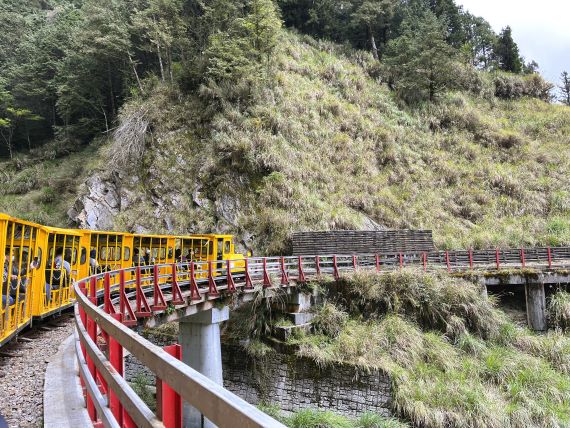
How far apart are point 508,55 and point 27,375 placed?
57.7m

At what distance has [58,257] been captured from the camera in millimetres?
14117

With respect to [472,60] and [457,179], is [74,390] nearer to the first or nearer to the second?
[457,179]

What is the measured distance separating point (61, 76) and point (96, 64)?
418 centimetres

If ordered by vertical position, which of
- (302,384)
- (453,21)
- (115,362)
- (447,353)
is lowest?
(302,384)

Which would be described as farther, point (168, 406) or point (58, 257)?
point (58, 257)

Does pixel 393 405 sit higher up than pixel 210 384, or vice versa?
pixel 210 384

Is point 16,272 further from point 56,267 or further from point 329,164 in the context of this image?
point 329,164

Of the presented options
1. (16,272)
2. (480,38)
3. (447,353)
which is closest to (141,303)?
(16,272)

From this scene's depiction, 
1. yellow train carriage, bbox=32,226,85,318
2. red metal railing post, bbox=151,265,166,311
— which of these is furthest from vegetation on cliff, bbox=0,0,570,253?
red metal railing post, bbox=151,265,166,311

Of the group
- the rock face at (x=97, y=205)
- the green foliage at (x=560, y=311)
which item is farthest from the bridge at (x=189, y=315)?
the rock face at (x=97, y=205)

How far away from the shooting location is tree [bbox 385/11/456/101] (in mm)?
38750

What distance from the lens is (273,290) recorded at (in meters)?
16.5

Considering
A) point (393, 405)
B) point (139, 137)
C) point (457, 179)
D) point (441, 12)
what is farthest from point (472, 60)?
point (393, 405)

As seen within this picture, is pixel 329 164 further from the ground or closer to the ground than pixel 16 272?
further from the ground
